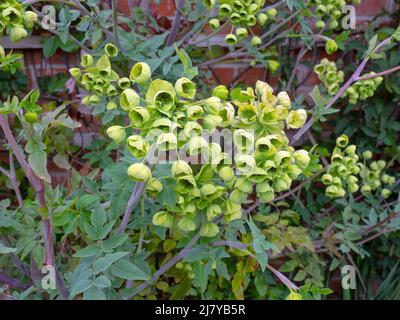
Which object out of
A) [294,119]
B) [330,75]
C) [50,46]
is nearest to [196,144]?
[294,119]

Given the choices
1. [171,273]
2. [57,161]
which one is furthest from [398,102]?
[57,161]

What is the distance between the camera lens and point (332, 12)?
1.23m

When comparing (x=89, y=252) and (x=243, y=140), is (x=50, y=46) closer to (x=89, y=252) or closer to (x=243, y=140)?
(x=89, y=252)

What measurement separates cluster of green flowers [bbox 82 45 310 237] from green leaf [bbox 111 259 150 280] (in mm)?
89

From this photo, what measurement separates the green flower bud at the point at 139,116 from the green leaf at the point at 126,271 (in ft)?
0.83

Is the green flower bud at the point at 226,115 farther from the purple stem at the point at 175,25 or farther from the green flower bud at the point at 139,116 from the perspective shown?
the purple stem at the point at 175,25

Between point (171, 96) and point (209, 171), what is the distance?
12 centimetres

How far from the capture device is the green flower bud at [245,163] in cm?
58

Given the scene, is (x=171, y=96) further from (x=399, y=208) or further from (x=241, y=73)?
(x=241, y=73)

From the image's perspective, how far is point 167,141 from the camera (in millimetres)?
542

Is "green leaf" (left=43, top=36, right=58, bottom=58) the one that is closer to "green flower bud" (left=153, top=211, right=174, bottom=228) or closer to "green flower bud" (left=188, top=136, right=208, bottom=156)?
"green flower bud" (left=153, top=211, right=174, bottom=228)

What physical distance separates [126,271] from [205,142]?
0.92 ft

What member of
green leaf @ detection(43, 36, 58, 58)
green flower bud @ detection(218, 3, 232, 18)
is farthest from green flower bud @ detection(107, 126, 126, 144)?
green leaf @ detection(43, 36, 58, 58)

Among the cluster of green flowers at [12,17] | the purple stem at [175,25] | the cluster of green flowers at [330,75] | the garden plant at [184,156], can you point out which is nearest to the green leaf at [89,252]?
the garden plant at [184,156]
